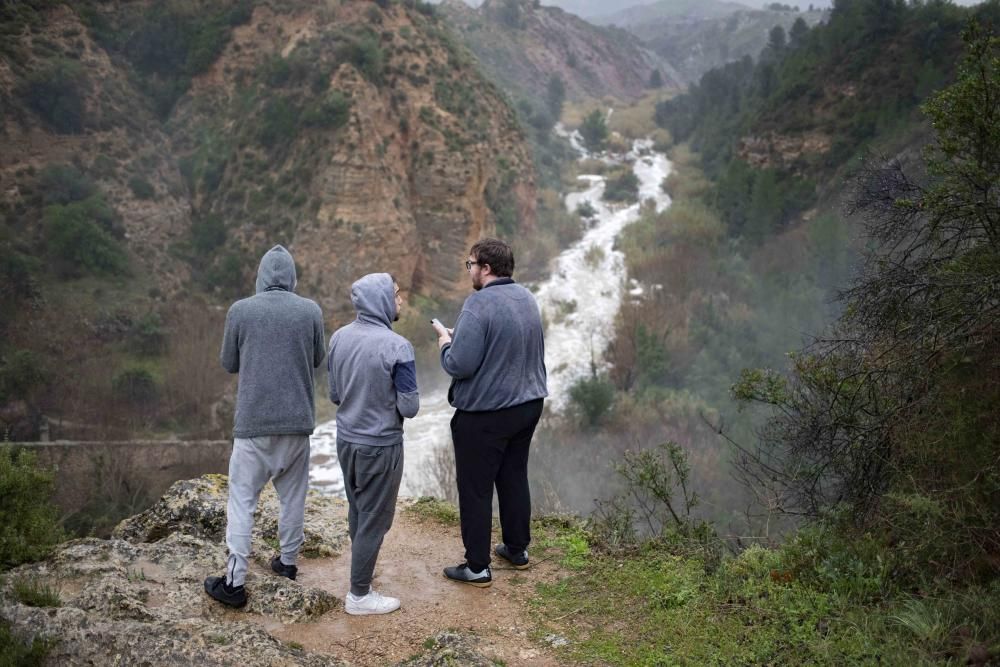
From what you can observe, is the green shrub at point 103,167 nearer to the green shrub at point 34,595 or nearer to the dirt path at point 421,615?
the dirt path at point 421,615

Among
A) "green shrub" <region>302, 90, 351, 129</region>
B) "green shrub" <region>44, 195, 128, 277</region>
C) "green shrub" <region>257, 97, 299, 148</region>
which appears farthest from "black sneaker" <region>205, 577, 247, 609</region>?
"green shrub" <region>257, 97, 299, 148</region>

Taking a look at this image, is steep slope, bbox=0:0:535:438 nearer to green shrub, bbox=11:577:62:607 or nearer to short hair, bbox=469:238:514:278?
green shrub, bbox=11:577:62:607

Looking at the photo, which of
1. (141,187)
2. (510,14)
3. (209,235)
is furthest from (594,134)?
(141,187)

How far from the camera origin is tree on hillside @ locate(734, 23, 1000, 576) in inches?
137

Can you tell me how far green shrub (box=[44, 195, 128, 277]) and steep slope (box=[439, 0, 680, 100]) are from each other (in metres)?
34.3

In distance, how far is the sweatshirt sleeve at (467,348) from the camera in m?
3.64

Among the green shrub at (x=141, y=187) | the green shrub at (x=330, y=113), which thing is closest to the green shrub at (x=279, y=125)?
the green shrub at (x=330, y=113)

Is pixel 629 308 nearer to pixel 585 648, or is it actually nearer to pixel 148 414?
pixel 148 414

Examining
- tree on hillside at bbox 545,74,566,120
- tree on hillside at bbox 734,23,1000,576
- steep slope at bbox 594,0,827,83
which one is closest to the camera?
tree on hillside at bbox 734,23,1000,576

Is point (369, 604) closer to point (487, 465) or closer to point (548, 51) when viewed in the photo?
point (487, 465)

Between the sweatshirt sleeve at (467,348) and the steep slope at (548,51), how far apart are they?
4945 cm

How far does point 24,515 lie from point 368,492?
2.54m

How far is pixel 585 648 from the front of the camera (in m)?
3.46

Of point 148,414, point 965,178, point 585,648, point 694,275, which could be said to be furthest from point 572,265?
point 585,648
